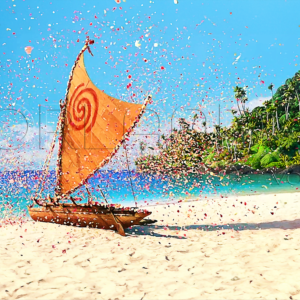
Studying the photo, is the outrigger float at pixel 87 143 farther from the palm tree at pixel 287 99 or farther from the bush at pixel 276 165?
the palm tree at pixel 287 99

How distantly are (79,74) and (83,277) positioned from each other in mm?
8515

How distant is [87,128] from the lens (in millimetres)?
11703

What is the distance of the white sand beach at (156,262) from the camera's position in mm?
5828

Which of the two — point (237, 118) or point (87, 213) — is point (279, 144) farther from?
point (87, 213)

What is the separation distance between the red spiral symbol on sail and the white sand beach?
13.9 feet

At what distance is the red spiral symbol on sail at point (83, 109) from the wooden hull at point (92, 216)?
10.5ft

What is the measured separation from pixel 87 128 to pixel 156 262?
6.05m

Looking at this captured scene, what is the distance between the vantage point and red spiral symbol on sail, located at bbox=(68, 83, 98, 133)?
11.6 metres

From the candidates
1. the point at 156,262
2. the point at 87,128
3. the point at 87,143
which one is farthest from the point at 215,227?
the point at 87,128

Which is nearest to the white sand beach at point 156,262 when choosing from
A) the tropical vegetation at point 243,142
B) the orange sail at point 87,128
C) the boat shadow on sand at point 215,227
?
the boat shadow on sand at point 215,227

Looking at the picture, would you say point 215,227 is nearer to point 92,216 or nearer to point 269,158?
point 92,216

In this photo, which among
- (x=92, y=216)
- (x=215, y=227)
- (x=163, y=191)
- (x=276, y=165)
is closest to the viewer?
(x=92, y=216)

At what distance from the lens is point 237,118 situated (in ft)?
214

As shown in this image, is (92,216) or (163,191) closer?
(92,216)
